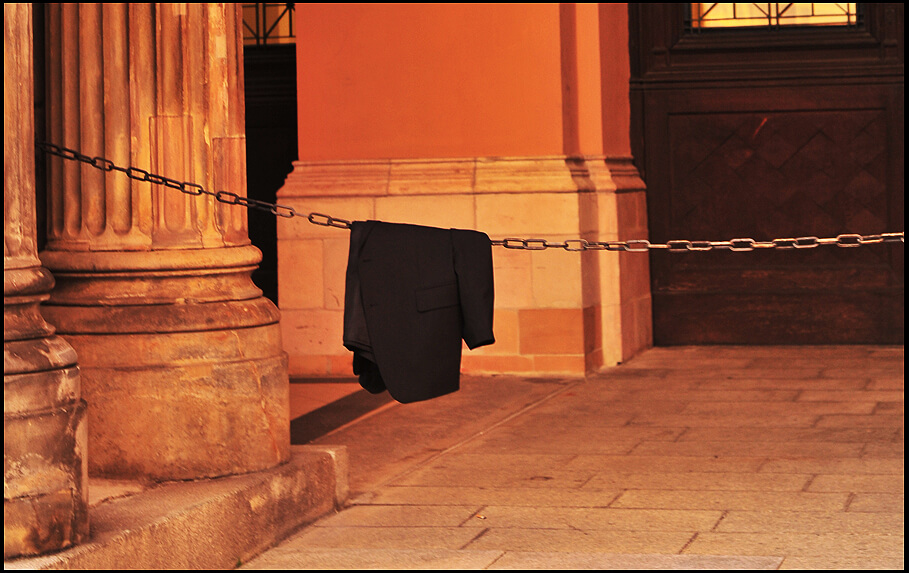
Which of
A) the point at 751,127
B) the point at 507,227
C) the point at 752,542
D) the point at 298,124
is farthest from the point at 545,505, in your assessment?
the point at 751,127

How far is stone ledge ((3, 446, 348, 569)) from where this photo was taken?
13.8 ft

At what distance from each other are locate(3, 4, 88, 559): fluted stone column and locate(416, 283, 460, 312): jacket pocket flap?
1275 millimetres

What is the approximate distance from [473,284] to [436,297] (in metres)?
0.14

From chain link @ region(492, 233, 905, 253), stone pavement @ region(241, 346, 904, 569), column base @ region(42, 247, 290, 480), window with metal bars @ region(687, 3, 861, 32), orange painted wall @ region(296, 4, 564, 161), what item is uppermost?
window with metal bars @ region(687, 3, 861, 32)

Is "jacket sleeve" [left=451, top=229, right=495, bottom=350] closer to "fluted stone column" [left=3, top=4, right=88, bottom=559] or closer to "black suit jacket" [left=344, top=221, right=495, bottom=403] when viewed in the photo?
"black suit jacket" [left=344, top=221, right=495, bottom=403]

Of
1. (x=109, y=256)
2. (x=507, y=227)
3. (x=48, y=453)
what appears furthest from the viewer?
(x=507, y=227)

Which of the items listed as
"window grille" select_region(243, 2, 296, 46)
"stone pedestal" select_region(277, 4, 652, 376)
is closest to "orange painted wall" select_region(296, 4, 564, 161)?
"stone pedestal" select_region(277, 4, 652, 376)

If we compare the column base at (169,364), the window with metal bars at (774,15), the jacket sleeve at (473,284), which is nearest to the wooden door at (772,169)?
the window with metal bars at (774,15)

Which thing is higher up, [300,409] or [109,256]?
[109,256]

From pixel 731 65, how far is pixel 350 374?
3.54 metres

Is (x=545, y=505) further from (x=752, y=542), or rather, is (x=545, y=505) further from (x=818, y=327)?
(x=818, y=327)

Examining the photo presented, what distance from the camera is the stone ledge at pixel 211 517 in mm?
4195

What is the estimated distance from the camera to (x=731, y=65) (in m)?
9.99

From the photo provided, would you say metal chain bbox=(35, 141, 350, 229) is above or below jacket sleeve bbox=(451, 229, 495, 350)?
above
